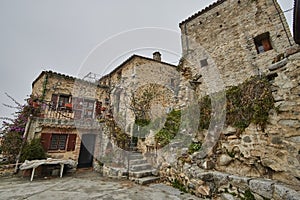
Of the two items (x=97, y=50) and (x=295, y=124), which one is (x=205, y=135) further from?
(x=97, y=50)

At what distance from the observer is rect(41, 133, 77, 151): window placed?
709cm

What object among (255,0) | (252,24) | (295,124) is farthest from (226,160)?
(255,0)

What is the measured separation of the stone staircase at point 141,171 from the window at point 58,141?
3.91 meters

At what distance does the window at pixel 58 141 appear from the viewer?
7092mm

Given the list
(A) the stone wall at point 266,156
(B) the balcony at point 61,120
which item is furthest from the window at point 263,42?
(B) the balcony at point 61,120

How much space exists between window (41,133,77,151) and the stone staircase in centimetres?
391

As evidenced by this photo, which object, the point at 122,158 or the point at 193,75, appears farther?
the point at 193,75

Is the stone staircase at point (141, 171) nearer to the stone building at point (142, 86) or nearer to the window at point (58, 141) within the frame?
the stone building at point (142, 86)

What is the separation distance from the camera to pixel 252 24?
6.67 meters

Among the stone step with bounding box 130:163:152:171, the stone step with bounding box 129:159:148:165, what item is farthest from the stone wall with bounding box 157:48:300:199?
the stone step with bounding box 129:159:148:165

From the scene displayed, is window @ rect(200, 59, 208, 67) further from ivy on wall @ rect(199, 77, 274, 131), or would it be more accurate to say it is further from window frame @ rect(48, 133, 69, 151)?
window frame @ rect(48, 133, 69, 151)

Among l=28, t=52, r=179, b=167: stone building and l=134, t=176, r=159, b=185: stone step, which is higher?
l=28, t=52, r=179, b=167: stone building

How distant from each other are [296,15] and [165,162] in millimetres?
4086

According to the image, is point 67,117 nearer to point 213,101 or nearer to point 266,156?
point 213,101
